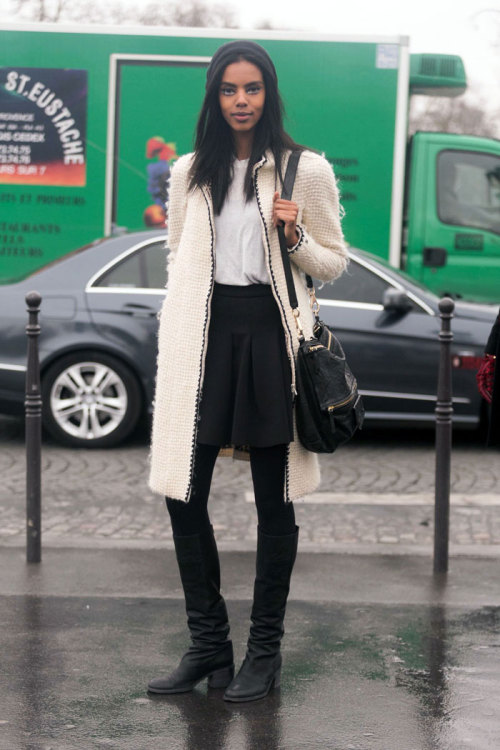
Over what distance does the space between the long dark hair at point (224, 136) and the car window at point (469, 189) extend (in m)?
6.52

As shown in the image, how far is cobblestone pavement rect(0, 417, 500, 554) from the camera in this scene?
18.3 feet

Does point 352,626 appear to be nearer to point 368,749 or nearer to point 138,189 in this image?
point 368,749

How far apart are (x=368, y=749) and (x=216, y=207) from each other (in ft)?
5.21

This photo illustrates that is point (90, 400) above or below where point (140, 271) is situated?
below

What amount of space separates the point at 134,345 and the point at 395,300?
1.73 metres

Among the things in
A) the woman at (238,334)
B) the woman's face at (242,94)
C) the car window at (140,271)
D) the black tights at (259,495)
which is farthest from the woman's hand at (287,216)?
the car window at (140,271)

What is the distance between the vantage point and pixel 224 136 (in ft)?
11.5

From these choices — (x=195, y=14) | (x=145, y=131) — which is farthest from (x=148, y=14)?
(x=145, y=131)

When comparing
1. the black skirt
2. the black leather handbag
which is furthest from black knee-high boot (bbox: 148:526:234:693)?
the black leather handbag

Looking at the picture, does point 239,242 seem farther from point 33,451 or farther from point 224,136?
point 33,451

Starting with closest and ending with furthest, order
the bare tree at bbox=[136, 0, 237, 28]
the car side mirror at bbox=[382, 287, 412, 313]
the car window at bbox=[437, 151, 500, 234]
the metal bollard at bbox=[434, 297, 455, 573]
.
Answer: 1. the metal bollard at bbox=[434, 297, 455, 573]
2. the car side mirror at bbox=[382, 287, 412, 313]
3. the car window at bbox=[437, 151, 500, 234]
4. the bare tree at bbox=[136, 0, 237, 28]

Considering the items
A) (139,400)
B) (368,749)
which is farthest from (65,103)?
(368,749)

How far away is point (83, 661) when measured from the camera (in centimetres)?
382

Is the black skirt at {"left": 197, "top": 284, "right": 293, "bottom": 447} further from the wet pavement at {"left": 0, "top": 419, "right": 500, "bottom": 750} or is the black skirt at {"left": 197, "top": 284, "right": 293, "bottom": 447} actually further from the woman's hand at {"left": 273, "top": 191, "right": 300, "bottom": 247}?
the wet pavement at {"left": 0, "top": 419, "right": 500, "bottom": 750}
